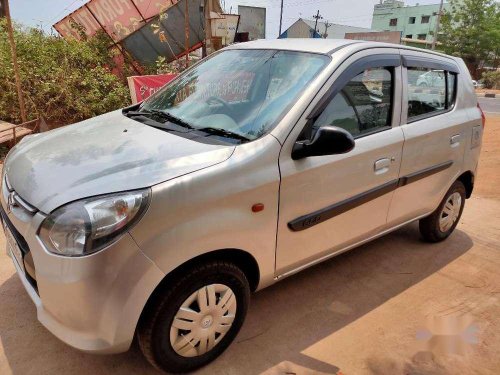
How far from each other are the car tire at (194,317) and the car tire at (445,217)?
2251 mm

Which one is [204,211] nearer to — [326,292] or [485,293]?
[326,292]

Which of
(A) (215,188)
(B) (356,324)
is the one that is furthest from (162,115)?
(B) (356,324)

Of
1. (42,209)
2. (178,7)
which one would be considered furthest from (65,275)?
(178,7)

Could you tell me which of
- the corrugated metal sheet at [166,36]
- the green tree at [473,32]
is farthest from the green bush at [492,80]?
the corrugated metal sheet at [166,36]

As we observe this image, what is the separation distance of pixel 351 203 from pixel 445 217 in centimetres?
170

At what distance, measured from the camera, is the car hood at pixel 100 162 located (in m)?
1.82

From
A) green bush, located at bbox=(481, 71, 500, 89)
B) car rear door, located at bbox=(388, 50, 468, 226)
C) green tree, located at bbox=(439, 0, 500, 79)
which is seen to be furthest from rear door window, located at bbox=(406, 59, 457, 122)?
green tree, located at bbox=(439, 0, 500, 79)

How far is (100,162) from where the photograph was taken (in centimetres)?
202

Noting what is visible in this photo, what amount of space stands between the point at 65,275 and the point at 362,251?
2704 millimetres

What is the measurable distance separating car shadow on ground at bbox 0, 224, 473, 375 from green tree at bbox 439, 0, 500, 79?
140ft

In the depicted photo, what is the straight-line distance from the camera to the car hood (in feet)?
5.97

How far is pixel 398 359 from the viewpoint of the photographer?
2398 mm

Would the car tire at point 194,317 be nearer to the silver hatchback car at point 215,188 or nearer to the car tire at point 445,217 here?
the silver hatchback car at point 215,188

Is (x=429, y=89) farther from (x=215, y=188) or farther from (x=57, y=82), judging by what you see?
(x=57, y=82)
